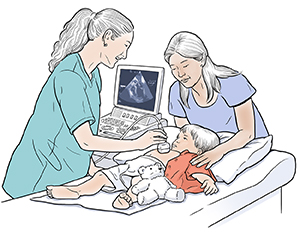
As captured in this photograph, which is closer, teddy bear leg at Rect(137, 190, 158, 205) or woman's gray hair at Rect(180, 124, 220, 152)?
teddy bear leg at Rect(137, 190, 158, 205)

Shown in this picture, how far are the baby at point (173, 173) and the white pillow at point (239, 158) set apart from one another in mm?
73

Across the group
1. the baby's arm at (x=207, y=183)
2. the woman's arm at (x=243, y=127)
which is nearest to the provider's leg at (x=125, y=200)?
the baby's arm at (x=207, y=183)

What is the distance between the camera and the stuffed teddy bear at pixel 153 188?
2975 mm

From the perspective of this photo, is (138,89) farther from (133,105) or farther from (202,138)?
(202,138)

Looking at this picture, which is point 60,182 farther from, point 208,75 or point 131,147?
point 208,75

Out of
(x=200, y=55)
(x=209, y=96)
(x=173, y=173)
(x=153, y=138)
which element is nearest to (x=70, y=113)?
(x=153, y=138)

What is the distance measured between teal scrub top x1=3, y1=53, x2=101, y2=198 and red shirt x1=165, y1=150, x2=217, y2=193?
1.89ft

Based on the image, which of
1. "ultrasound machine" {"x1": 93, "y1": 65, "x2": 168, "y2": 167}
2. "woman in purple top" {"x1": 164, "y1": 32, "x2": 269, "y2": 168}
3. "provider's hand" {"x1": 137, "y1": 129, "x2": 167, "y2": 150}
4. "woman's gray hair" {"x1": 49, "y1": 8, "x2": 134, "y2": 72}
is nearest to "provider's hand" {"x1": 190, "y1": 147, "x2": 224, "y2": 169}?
"woman in purple top" {"x1": 164, "y1": 32, "x2": 269, "y2": 168}

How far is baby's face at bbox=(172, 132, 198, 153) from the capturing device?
10.9 feet

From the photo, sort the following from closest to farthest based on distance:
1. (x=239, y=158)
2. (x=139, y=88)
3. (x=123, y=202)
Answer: (x=123, y=202) < (x=239, y=158) < (x=139, y=88)

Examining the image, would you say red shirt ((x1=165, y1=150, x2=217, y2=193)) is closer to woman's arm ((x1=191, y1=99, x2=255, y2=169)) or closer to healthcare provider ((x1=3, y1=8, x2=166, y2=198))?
healthcare provider ((x1=3, y1=8, x2=166, y2=198))

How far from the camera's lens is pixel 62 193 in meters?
3.04

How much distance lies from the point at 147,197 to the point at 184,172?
38 cm

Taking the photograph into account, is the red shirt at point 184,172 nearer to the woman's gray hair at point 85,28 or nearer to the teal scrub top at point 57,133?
the teal scrub top at point 57,133
